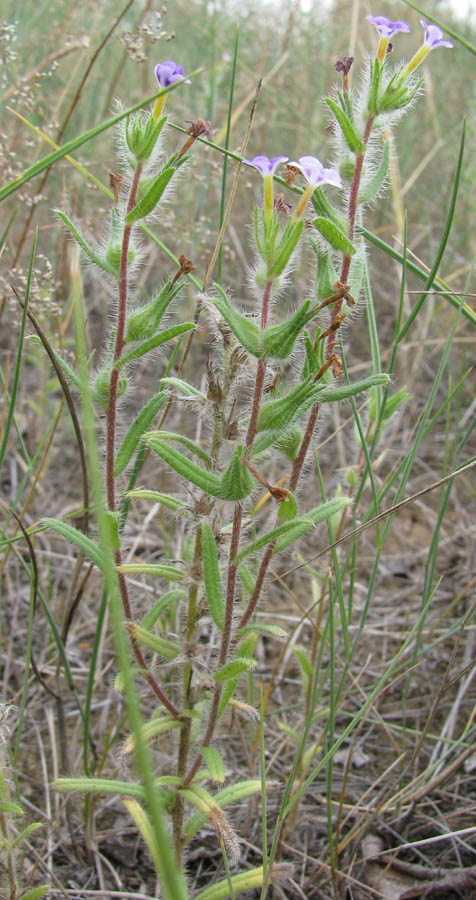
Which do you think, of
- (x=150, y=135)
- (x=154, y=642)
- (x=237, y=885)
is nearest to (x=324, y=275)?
(x=150, y=135)

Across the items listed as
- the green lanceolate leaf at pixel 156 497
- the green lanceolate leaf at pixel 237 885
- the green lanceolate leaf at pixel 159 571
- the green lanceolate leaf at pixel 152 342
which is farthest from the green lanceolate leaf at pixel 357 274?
the green lanceolate leaf at pixel 237 885

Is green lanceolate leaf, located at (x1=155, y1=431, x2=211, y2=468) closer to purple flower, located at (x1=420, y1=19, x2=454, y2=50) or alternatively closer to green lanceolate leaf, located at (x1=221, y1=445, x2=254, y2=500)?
green lanceolate leaf, located at (x1=221, y1=445, x2=254, y2=500)

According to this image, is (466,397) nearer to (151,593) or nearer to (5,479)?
(151,593)

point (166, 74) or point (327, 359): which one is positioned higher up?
point (166, 74)

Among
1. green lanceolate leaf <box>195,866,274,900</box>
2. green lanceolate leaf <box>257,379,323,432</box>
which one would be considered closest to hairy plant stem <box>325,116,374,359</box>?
green lanceolate leaf <box>257,379,323,432</box>

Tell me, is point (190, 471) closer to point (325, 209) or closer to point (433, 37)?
point (325, 209)

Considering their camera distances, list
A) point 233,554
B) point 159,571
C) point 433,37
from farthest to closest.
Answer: point 159,571
point 233,554
point 433,37

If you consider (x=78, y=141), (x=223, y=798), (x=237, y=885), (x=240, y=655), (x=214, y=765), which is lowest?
(x=237, y=885)

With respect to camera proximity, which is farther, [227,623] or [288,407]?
[227,623]

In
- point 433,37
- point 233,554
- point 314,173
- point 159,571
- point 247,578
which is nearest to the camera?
point 314,173
